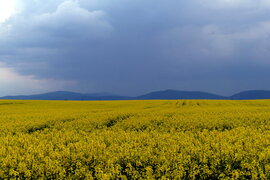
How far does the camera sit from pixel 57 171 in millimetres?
6562

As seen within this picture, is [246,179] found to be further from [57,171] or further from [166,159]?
[57,171]

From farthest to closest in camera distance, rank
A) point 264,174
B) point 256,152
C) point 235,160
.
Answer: point 256,152, point 235,160, point 264,174

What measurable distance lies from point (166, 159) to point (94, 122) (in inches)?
507

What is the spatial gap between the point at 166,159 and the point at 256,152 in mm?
3487

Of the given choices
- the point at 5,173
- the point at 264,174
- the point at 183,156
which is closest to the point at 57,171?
the point at 5,173

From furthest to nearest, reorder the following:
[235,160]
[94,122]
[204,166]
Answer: [94,122] < [235,160] < [204,166]

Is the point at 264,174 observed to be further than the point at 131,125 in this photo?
No

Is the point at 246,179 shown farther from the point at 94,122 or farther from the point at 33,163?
the point at 94,122

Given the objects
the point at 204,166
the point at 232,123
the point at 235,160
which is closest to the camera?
the point at 204,166

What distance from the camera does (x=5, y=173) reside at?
7.02 meters

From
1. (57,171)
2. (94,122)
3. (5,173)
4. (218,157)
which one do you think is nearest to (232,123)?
(218,157)

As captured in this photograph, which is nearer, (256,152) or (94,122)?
(256,152)

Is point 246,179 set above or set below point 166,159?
below

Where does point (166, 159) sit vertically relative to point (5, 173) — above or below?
above
